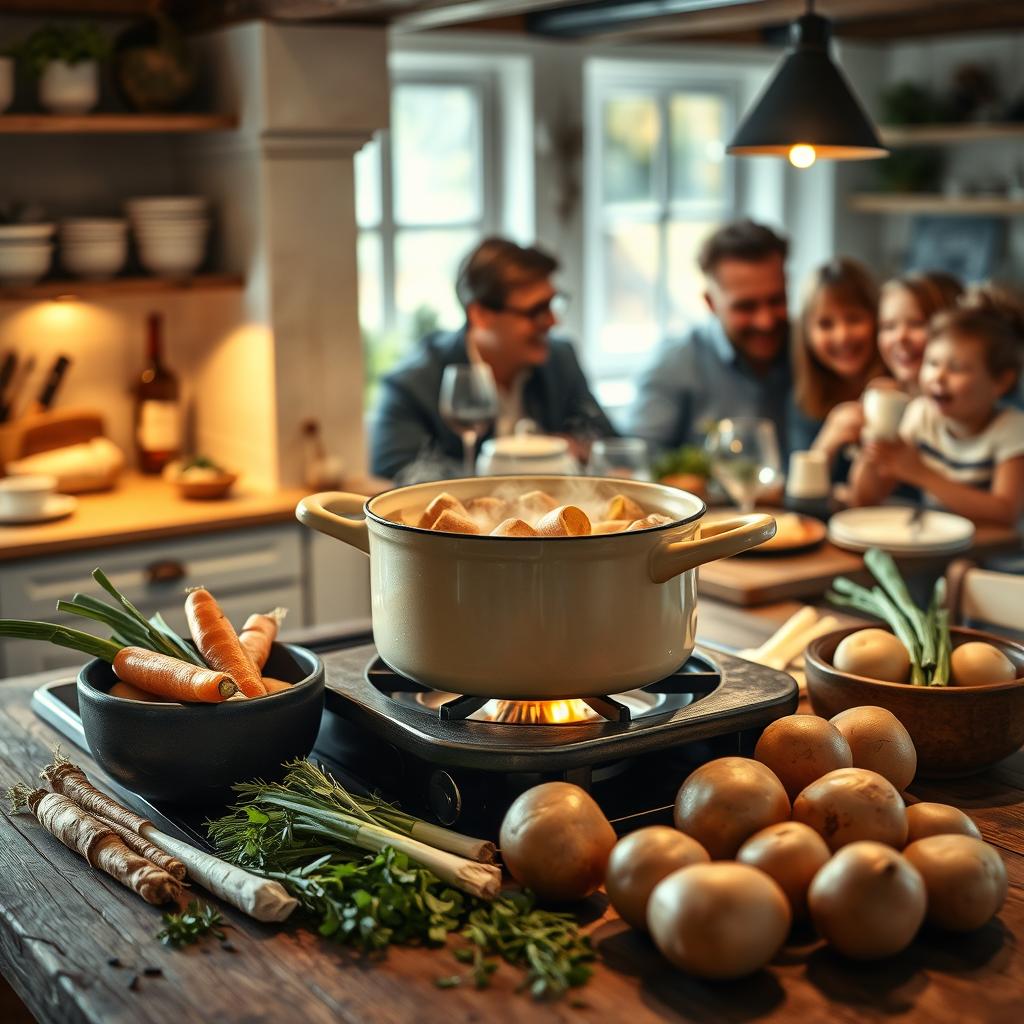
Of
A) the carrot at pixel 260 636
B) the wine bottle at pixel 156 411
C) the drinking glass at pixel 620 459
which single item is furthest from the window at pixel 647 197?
the carrot at pixel 260 636

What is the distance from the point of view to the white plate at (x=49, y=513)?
2918mm

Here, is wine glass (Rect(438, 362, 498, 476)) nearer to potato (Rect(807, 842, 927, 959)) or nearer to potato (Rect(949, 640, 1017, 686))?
potato (Rect(949, 640, 1017, 686))

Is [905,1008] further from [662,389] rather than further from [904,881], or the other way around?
[662,389]

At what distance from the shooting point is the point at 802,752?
1161 mm

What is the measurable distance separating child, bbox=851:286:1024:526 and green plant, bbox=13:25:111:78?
6.35ft

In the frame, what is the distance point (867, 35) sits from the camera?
547 cm

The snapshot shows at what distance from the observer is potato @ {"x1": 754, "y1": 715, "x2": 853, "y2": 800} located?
116 cm

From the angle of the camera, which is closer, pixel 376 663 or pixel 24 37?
pixel 376 663

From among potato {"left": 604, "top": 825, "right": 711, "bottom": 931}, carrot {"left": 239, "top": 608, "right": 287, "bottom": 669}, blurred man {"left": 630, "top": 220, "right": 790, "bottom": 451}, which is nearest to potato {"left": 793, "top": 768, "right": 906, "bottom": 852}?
potato {"left": 604, "top": 825, "right": 711, "bottom": 931}

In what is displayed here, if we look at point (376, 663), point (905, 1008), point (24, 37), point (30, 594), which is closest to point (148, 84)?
point (24, 37)

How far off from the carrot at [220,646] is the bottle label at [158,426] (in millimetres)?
2169

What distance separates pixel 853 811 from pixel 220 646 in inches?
23.7

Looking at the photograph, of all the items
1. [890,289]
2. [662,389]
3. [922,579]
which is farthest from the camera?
[662,389]

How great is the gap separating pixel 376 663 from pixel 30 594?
1691 mm
